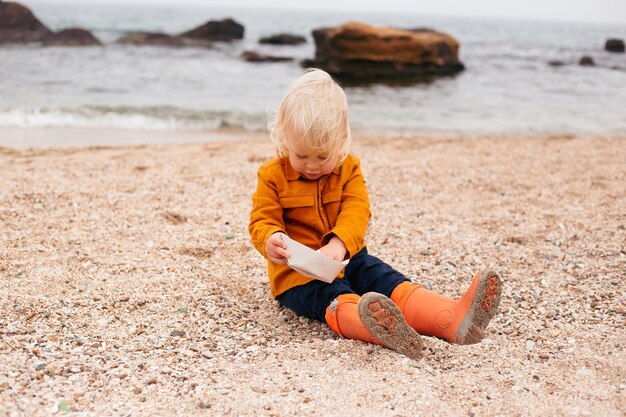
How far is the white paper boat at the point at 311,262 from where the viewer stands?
2.56 meters

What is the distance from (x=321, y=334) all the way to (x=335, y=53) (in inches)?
713

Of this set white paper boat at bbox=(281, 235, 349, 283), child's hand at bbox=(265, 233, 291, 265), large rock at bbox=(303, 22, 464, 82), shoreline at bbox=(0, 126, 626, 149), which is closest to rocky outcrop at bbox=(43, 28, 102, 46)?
large rock at bbox=(303, 22, 464, 82)

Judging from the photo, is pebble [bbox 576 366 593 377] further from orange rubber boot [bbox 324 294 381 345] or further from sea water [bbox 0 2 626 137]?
sea water [bbox 0 2 626 137]

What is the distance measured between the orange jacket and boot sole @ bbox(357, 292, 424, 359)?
0.44m

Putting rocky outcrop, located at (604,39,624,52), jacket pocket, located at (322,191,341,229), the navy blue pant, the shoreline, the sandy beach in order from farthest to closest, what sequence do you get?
rocky outcrop, located at (604,39,624,52)
the shoreline
jacket pocket, located at (322,191,341,229)
the navy blue pant
the sandy beach

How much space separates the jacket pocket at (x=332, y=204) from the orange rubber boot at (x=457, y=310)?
49 cm

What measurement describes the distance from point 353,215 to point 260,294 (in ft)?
2.56

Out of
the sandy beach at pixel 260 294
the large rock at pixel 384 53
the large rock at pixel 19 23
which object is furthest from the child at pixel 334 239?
the large rock at pixel 19 23

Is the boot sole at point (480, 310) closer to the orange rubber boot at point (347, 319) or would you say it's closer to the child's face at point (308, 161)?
the orange rubber boot at point (347, 319)

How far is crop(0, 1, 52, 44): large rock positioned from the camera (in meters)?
26.1

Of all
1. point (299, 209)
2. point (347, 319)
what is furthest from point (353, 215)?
point (347, 319)

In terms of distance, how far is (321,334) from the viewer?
112 inches

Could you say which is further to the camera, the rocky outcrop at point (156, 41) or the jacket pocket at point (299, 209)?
the rocky outcrop at point (156, 41)

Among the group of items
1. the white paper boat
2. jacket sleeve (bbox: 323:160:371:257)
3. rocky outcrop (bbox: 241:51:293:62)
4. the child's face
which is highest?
rocky outcrop (bbox: 241:51:293:62)
